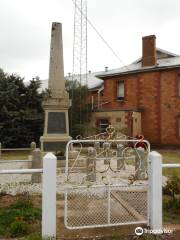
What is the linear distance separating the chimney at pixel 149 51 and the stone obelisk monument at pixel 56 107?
17.3 metres

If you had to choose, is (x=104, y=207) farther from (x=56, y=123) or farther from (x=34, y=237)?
(x=56, y=123)

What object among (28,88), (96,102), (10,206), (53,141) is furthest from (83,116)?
(10,206)

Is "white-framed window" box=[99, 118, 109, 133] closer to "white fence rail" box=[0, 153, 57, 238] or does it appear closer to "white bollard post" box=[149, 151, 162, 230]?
"white bollard post" box=[149, 151, 162, 230]

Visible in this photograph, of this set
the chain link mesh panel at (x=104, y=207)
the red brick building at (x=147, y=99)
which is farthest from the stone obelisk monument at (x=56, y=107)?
the red brick building at (x=147, y=99)

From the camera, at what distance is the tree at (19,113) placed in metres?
29.2

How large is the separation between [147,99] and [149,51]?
4284mm

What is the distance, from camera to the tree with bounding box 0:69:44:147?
95.9 feet

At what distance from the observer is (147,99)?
1241 inches

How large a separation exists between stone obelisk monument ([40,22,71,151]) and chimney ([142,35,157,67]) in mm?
17345

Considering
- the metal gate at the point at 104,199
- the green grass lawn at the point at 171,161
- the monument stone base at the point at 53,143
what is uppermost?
the monument stone base at the point at 53,143

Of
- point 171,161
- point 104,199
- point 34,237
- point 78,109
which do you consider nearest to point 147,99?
point 78,109

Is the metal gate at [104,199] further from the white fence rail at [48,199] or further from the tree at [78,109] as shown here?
the tree at [78,109]

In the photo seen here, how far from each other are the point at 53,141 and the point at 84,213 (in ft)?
27.9

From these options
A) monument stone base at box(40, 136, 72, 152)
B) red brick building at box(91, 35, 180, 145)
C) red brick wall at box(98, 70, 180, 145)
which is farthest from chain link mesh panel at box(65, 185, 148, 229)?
red brick wall at box(98, 70, 180, 145)
